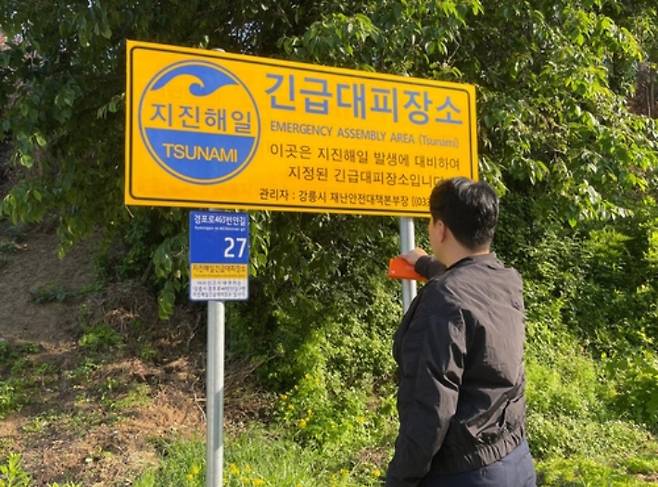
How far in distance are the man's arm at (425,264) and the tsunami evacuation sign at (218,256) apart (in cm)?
74

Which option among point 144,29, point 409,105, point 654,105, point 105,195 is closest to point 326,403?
point 105,195

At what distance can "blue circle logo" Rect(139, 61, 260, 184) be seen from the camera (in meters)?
2.76

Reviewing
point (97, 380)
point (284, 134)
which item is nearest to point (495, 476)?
point (284, 134)

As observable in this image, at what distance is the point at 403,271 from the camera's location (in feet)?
8.90

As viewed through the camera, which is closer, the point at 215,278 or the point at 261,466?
the point at 215,278

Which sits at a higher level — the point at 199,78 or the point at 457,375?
the point at 199,78

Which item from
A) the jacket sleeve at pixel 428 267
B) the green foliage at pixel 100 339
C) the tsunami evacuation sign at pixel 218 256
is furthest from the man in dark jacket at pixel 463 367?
the green foliage at pixel 100 339

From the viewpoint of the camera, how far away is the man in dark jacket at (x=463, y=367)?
1.63m

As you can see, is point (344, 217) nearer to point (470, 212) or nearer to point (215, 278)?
point (215, 278)

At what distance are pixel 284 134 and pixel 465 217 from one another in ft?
4.75

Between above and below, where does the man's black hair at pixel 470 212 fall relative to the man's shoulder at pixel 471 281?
above

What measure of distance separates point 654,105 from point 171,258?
35.9 ft

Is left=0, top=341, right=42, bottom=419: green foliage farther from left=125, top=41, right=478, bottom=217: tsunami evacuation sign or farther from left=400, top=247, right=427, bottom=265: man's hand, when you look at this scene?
left=400, top=247, right=427, bottom=265: man's hand

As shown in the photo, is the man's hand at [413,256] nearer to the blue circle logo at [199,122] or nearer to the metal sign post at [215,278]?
the metal sign post at [215,278]
